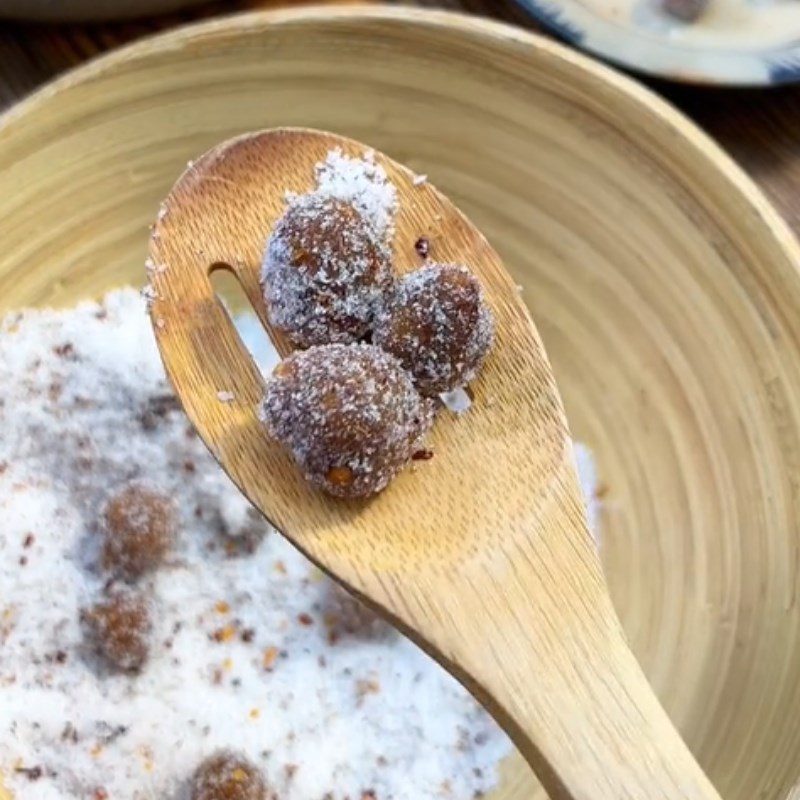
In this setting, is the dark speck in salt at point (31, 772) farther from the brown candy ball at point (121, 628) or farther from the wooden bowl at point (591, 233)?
the wooden bowl at point (591, 233)

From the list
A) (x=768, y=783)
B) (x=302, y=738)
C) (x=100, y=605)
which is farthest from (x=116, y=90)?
(x=768, y=783)

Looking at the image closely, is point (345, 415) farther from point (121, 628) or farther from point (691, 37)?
point (691, 37)

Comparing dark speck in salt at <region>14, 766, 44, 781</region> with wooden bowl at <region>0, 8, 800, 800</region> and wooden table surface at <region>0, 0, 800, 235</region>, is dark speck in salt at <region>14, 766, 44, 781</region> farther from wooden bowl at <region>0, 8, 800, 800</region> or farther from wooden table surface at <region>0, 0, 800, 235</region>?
wooden table surface at <region>0, 0, 800, 235</region>

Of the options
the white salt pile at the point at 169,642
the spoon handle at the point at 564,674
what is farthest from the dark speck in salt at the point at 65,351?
the spoon handle at the point at 564,674

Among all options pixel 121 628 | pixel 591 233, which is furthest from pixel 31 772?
pixel 591 233

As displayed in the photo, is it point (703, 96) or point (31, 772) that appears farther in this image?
point (703, 96)
